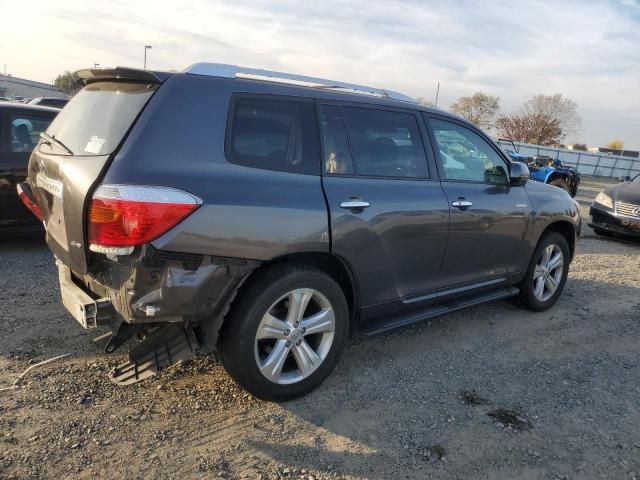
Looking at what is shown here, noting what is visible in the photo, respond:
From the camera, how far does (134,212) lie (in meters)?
2.51

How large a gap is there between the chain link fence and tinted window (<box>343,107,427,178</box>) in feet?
121

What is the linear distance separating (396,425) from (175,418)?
1.27 m

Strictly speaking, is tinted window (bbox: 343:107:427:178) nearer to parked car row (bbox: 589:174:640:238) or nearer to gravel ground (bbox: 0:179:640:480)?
gravel ground (bbox: 0:179:640:480)

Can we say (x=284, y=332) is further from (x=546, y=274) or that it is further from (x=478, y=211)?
(x=546, y=274)

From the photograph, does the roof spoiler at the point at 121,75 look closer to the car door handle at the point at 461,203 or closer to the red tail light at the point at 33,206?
the red tail light at the point at 33,206

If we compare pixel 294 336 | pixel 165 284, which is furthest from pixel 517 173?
pixel 165 284

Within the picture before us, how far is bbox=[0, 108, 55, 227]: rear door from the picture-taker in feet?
18.6

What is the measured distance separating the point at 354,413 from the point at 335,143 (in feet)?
Result: 5.50

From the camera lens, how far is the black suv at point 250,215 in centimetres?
262

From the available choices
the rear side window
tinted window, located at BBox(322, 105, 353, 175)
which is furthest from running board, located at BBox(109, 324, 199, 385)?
tinted window, located at BBox(322, 105, 353, 175)

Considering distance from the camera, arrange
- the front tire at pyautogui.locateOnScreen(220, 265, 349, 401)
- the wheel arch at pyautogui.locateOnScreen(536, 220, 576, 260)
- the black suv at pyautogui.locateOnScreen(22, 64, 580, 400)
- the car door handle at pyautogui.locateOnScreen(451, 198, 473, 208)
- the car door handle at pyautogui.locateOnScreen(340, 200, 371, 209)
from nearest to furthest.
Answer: the black suv at pyautogui.locateOnScreen(22, 64, 580, 400) → the front tire at pyautogui.locateOnScreen(220, 265, 349, 401) → the car door handle at pyautogui.locateOnScreen(340, 200, 371, 209) → the car door handle at pyautogui.locateOnScreen(451, 198, 473, 208) → the wheel arch at pyautogui.locateOnScreen(536, 220, 576, 260)

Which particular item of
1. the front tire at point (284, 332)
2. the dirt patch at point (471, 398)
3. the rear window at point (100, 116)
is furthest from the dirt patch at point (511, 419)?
the rear window at point (100, 116)

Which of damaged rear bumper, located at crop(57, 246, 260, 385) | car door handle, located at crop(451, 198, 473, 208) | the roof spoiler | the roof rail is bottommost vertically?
damaged rear bumper, located at crop(57, 246, 260, 385)

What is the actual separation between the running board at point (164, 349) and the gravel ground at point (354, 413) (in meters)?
0.32
